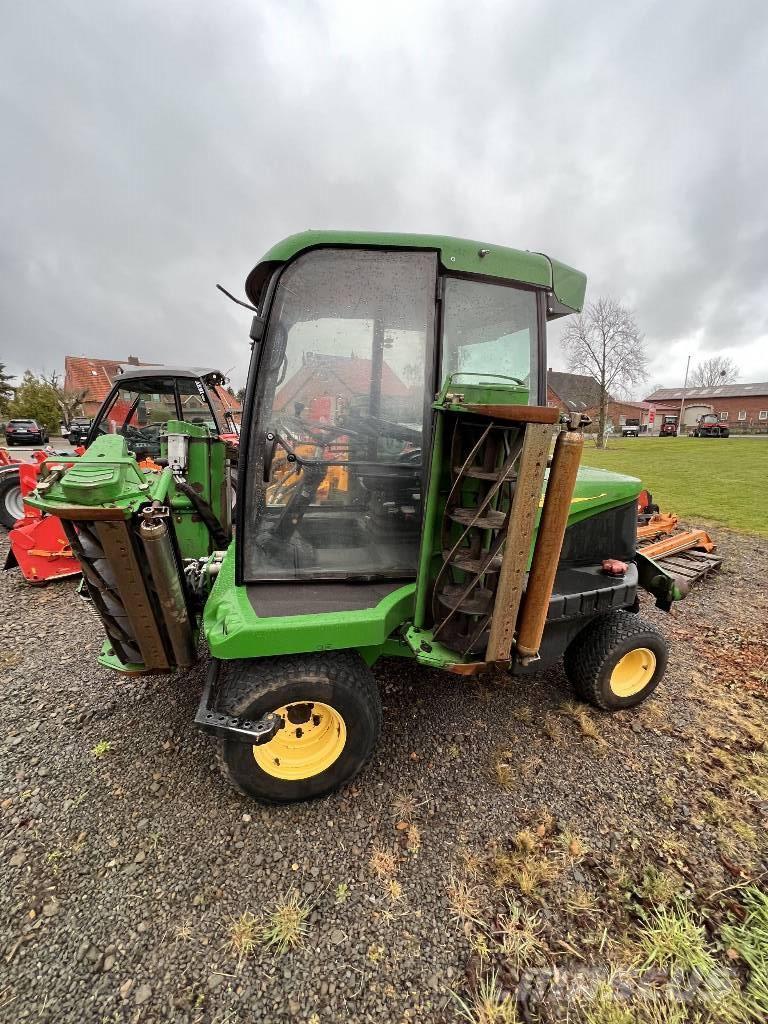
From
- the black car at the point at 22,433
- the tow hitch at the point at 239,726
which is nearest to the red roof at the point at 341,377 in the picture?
the tow hitch at the point at 239,726

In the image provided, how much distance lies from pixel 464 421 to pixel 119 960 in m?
2.47

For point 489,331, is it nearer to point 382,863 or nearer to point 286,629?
point 286,629

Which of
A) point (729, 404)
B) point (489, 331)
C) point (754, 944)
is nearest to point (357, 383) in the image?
point (489, 331)

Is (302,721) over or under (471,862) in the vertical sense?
over

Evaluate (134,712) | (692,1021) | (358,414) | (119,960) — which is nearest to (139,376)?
(134,712)

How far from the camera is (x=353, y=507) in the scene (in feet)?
7.54

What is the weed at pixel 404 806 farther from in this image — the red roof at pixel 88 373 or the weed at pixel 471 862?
the red roof at pixel 88 373

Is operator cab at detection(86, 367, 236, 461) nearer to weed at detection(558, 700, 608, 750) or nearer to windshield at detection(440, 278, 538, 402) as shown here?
windshield at detection(440, 278, 538, 402)

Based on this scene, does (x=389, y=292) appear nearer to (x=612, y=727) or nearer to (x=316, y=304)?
(x=316, y=304)

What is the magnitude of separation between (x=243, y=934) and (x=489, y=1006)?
915 mm

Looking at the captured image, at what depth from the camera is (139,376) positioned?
5727 millimetres

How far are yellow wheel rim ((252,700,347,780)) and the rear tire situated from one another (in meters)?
7.33

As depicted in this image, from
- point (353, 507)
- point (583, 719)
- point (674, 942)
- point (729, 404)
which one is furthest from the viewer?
point (729, 404)

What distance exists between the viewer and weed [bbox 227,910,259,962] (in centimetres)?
165
